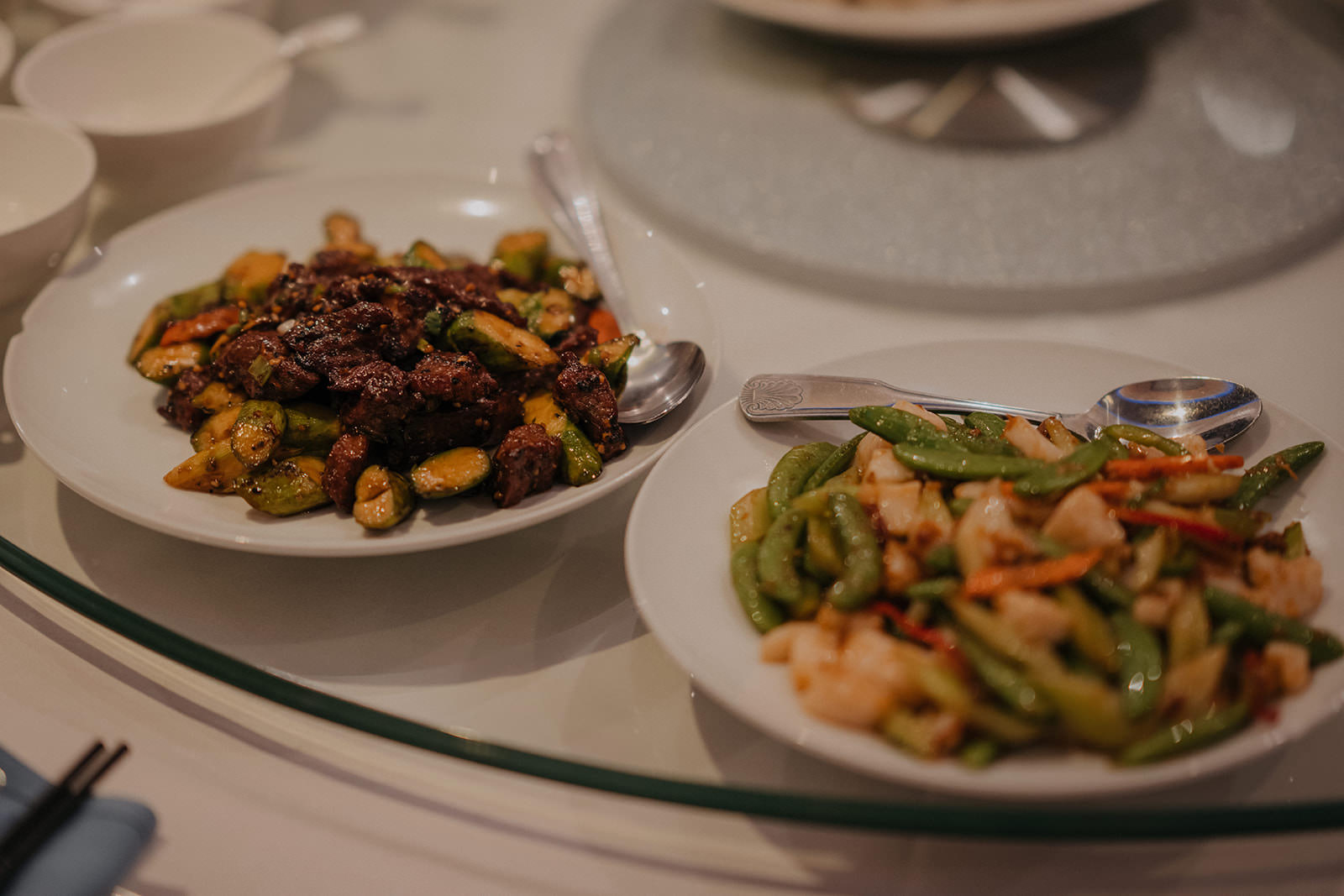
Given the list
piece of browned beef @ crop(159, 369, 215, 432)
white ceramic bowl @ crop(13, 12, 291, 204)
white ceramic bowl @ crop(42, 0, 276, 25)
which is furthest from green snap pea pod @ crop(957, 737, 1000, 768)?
white ceramic bowl @ crop(42, 0, 276, 25)

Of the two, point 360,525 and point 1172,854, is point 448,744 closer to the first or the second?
point 360,525

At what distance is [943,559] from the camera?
1.12 m

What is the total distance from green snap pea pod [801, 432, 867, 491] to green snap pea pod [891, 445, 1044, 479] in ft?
0.44

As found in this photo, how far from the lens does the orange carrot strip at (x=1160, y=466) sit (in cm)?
120

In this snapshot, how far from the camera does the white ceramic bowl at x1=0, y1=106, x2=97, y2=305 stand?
1.84 metres

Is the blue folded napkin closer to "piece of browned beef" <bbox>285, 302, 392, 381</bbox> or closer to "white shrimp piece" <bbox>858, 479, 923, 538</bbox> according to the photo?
"piece of browned beef" <bbox>285, 302, 392, 381</bbox>

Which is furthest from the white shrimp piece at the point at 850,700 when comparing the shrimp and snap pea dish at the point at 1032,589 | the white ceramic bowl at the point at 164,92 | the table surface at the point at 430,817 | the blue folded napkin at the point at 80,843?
the white ceramic bowl at the point at 164,92

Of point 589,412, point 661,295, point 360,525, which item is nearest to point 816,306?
point 661,295

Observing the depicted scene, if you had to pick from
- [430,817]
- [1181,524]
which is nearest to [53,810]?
[430,817]

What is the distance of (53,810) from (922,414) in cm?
128

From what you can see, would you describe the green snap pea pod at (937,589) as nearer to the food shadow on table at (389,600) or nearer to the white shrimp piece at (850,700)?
the white shrimp piece at (850,700)

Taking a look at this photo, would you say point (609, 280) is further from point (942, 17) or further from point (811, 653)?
point (942, 17)

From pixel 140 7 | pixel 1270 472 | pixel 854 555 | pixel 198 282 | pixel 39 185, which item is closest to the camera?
pixel 854 555

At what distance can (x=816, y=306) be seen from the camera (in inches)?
79.0
